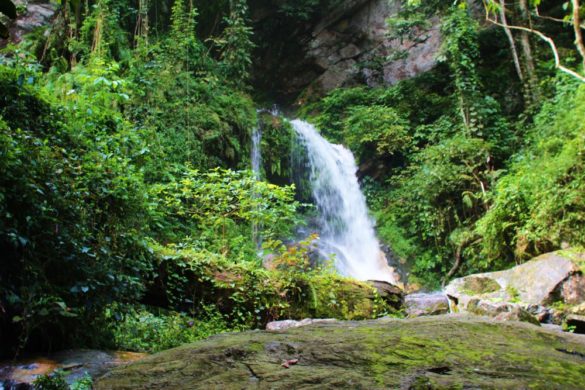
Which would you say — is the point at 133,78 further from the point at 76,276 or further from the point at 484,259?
the point at 484,259

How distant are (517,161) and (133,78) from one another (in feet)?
30.5

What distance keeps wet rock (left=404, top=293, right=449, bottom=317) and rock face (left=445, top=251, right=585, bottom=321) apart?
1.18 feet

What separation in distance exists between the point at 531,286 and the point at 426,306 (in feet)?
5.52

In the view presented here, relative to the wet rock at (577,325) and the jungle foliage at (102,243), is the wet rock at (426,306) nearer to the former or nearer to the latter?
the jungle foliage at (102,243)

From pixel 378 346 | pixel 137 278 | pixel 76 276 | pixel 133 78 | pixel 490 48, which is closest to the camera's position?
pixel 378 346

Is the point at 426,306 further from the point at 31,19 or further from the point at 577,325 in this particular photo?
the point at 31,19

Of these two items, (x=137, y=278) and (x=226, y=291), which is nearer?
(x=137, y=278)

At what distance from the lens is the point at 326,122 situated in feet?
55.2

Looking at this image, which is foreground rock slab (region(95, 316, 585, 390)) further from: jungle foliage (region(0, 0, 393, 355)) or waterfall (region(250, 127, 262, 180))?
waterfall (region(250, 127, 262, 180))

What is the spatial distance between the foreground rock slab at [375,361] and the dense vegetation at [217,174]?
3.99 feet

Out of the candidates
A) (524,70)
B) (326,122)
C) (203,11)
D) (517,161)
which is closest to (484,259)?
(517,161)

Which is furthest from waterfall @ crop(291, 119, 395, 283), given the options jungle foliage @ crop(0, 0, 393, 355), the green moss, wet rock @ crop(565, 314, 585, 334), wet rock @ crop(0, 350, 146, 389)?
wet rock @ crop(0, 350, 146, 389)

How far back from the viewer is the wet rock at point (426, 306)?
7219 mm

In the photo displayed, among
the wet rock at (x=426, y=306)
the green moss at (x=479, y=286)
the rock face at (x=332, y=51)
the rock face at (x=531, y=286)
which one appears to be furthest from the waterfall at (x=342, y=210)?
the rock face at (x=531, y=286)
